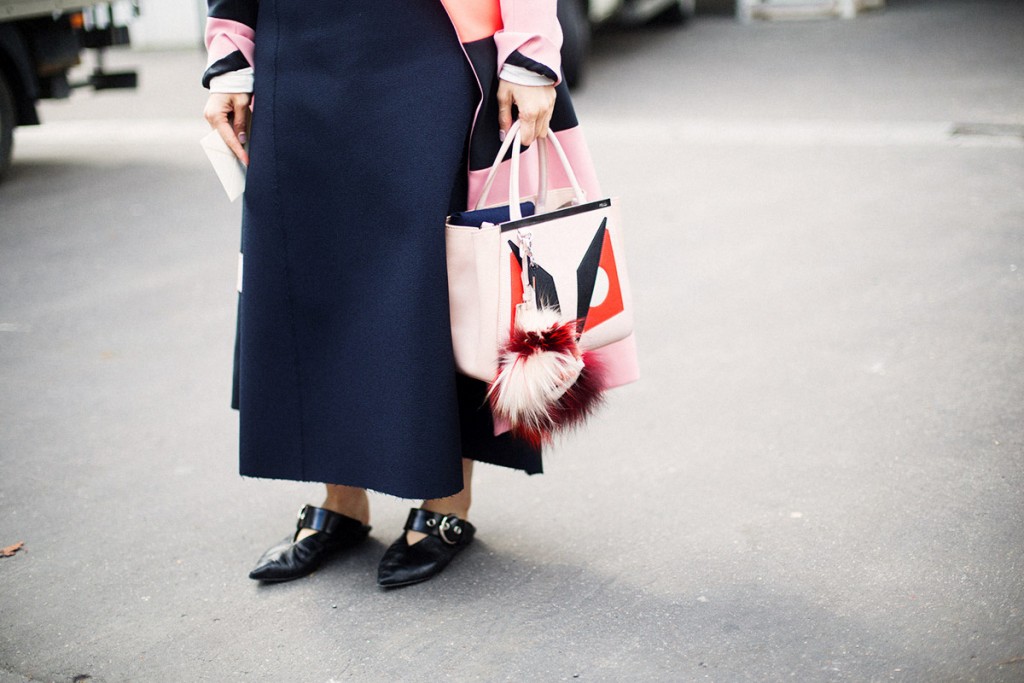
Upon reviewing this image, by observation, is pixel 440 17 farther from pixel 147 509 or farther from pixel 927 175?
pixel 927 175

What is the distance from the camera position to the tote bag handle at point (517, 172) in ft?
7.16

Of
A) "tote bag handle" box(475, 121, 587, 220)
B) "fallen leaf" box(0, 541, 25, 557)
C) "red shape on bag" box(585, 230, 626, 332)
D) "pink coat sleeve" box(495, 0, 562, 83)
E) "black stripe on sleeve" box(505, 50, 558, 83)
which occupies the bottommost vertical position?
"fallen leaf" box(0, 541, 25, 557)

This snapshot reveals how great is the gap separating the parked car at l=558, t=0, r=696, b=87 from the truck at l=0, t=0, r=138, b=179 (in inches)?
135

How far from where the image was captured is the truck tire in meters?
6.98

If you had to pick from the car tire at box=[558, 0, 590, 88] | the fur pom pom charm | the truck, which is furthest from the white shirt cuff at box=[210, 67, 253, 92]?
the car tire at box=[558, 0, 590, 88]

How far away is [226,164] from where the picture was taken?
8.05 feet

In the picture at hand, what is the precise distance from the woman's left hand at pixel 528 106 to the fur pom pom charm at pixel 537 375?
0.39 m

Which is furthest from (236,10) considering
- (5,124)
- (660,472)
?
(5,124)

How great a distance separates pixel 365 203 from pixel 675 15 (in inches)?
451

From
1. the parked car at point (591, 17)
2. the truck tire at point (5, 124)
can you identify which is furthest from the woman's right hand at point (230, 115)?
the truck tire at point (5, 124)

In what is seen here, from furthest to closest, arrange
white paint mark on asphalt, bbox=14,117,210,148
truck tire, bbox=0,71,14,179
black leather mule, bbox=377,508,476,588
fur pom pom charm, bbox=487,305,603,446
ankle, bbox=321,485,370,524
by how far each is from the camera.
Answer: white paint mark on asphalt, bbox=14,117,210,148 → truck tire, bbox=0,71,14,179 → ankle, bbox=321,485,370,524 → black leather mule, bbox=377,508,476,588 → fur pom pom charm, bbox=487,305,603,446

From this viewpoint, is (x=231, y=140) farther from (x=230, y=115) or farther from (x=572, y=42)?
(x=572, y=42)

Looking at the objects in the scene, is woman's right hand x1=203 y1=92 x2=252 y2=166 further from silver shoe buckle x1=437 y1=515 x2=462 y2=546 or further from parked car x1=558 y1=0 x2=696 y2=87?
parked car x1=558 y1=0 x2=696 y2=87

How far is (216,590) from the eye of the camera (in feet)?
8.53
